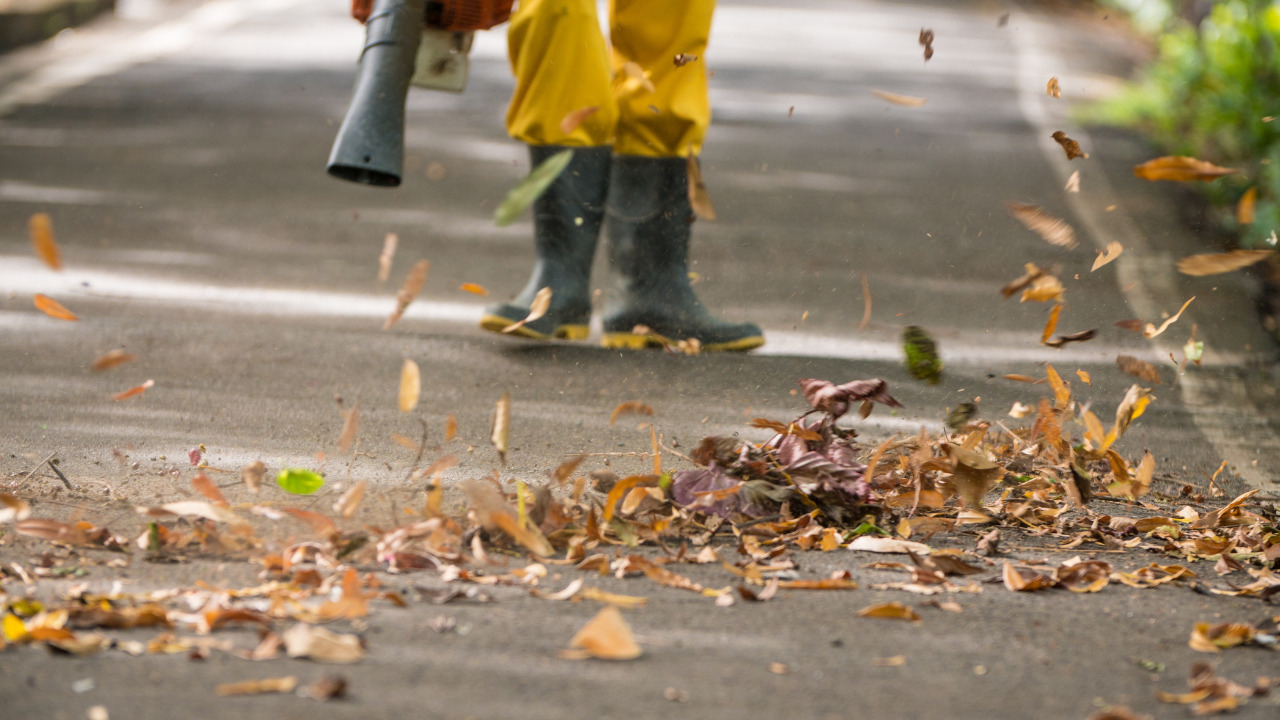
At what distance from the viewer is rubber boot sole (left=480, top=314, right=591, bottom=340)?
145 inches

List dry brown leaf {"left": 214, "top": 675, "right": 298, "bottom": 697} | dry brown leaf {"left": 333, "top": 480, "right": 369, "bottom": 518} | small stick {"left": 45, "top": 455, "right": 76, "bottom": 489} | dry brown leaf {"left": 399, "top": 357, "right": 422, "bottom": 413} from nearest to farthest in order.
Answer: dry brown leaf {"left": 214, "top": 675, "right": 298, "bottom": 697} < dry brown leaf {"left": 333, "top": 480, "right": 369, "bottom": 518} < small stick {"left": 45, "top": 455, "right": 76, "bottom": 489} < dry brown leaf {"left": 399, "top": 357, "right": 422, "bottom": 413}

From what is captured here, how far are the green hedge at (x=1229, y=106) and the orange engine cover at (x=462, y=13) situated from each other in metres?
2.91

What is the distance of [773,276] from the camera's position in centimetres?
491

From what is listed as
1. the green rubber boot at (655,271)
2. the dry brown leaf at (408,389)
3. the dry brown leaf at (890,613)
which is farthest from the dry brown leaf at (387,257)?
the dry brown leaf at (890,613)

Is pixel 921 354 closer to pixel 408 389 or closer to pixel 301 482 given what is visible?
pixel 408 389

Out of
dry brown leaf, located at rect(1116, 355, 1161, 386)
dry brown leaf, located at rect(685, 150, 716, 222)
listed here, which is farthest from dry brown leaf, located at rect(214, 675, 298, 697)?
dry brown leaf, located at rect(1116, 355, 1161, 386)

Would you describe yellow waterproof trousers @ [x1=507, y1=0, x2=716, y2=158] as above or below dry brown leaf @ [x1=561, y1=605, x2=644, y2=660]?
above

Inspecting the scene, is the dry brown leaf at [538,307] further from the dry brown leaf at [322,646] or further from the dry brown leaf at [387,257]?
the dry brown leaf at [322,646]

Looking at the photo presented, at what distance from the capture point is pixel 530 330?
12.2ft

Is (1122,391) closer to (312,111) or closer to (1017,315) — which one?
(1017,315)

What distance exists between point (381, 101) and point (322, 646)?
5.51ft

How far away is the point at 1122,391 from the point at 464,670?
2.31 metres

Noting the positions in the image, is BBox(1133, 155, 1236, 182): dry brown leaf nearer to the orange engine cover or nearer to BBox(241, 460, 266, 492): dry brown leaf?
the orange engine cover

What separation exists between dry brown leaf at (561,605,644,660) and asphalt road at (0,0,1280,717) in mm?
A: 42
